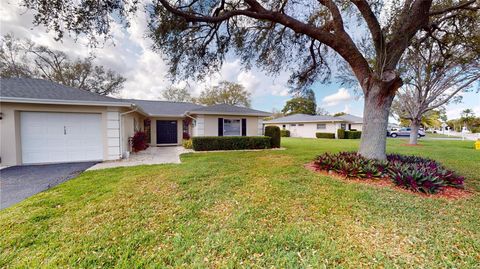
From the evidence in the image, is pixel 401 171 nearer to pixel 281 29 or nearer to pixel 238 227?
pixel 238 227

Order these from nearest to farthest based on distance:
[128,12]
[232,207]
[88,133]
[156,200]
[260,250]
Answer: [260,250] → [232,207] → [156,200] → [128,12] → [88,133]

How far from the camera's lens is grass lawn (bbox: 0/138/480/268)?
225cm

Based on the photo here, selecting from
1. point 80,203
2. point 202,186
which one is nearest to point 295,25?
point 202,186

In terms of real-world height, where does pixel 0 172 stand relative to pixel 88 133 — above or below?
below

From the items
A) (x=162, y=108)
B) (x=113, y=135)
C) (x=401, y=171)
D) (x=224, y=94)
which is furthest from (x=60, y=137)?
(x=224, y=94)

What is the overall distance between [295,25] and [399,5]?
4368 millimetres

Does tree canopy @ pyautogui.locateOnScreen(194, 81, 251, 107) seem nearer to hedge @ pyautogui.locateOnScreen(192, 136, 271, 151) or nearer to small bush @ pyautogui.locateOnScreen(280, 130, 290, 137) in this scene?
small bush @ pyautogui.locateOnScreen(280, 130, 290, 137)

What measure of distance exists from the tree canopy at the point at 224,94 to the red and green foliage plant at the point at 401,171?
2840 cm

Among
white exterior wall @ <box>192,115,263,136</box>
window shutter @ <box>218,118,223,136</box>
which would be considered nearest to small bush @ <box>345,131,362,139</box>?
white exterior wall @ <box>192,115,263,136</box>

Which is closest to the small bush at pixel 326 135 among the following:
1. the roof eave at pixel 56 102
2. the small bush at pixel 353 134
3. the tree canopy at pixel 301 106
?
the small bush at pixel 353 134

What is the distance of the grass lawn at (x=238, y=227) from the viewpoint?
2.25m

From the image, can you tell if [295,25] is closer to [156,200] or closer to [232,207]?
[232,207]

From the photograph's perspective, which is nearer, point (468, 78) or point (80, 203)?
point (80, 203)

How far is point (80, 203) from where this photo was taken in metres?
3.70
